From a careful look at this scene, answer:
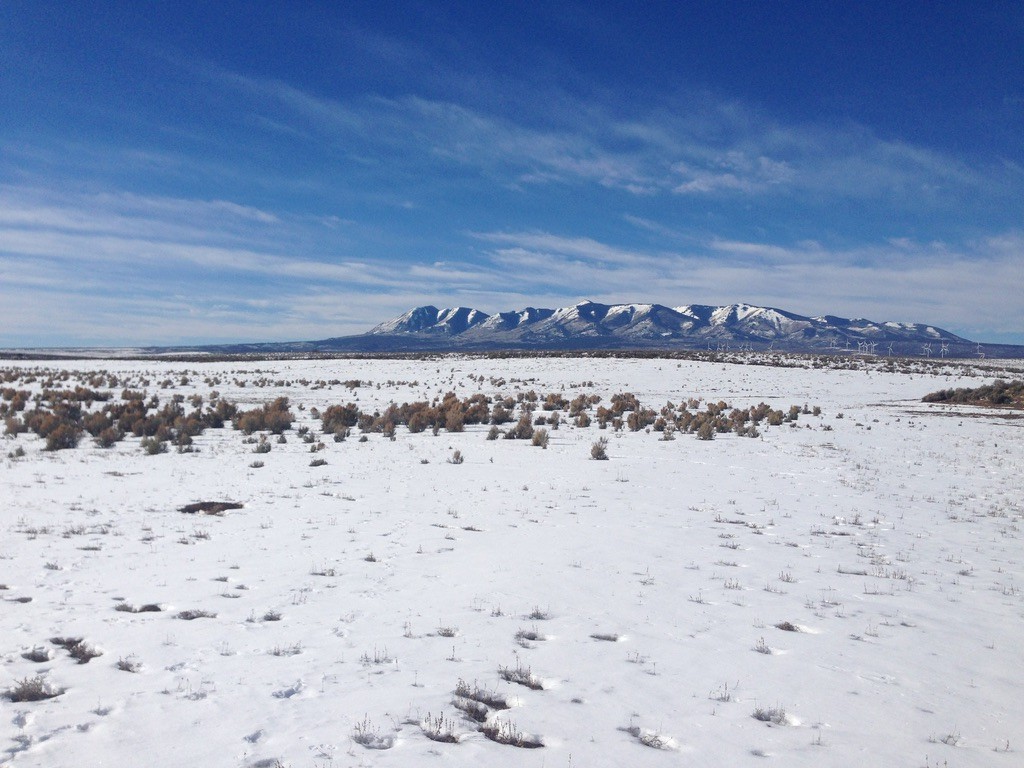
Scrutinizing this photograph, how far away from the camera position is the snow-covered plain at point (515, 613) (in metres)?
4.03

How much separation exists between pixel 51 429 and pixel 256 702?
1794 cm

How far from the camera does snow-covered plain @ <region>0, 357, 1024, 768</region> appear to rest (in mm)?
4031

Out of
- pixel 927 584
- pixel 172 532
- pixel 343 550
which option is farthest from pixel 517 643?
pixel 172 532

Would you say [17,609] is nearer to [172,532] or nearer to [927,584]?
[172,532]

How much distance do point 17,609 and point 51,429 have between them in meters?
14.8

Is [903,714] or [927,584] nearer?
[903,714]

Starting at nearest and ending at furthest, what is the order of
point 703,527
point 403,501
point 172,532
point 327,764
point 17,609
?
point 327,764 → point 17,609 → point 172,532 → point 703,527 → point 403,501

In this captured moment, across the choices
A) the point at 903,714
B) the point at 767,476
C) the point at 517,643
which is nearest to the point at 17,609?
the point at 517,643

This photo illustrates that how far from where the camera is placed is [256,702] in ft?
14.3

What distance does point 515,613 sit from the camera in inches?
246

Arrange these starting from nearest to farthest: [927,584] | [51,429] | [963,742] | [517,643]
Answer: [963,742], [517,643], [927,584], [51,429]

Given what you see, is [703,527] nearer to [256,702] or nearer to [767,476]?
[767,476]

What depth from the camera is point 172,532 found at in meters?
9.19

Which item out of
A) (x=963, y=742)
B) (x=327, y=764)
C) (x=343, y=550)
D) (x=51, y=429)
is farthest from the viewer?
(x=51, y=429)
